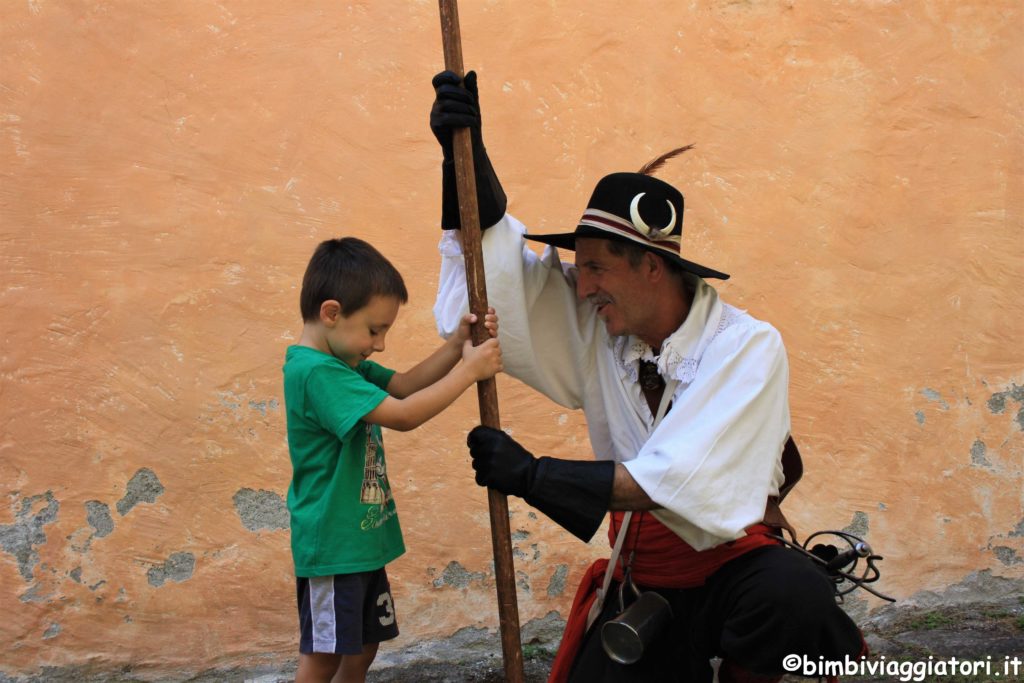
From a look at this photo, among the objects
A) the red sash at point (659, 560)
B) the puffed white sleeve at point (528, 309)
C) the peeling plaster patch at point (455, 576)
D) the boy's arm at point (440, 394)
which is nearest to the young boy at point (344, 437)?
the boy's arm at point (440, 394)

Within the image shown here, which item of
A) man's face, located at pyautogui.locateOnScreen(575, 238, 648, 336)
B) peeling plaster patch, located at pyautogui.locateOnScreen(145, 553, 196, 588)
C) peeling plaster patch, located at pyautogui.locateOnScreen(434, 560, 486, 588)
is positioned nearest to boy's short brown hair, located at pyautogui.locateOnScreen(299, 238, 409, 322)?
man's face, located at pyautogui.locateOnScreen(575, 238, 648, 336)

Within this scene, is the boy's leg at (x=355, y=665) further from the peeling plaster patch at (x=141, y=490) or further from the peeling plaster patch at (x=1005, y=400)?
the peeling plaster patch at (x=1005, y=400)

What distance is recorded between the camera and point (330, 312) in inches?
103

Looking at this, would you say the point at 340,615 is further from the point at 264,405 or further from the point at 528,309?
the point at 264,405

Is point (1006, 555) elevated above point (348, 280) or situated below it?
below

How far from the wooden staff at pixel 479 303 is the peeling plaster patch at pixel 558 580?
1187 mm

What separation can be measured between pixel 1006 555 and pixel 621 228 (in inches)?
97.9

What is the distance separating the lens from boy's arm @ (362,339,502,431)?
8.20ft

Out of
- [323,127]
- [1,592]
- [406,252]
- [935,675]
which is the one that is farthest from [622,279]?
[1,592]

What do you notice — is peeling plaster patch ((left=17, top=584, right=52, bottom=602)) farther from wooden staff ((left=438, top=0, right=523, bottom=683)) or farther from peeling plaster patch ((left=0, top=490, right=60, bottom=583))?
wooden staff ((left=438, top=0, right=523, bottom=683))

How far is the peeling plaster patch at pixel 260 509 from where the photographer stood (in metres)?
3.50

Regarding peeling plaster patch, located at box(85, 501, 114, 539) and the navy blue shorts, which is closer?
the navy blue shorts

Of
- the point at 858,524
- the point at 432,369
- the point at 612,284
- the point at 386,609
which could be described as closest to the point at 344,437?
the point at 432,369

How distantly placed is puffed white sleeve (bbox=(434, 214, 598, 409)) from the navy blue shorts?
0.69 m
